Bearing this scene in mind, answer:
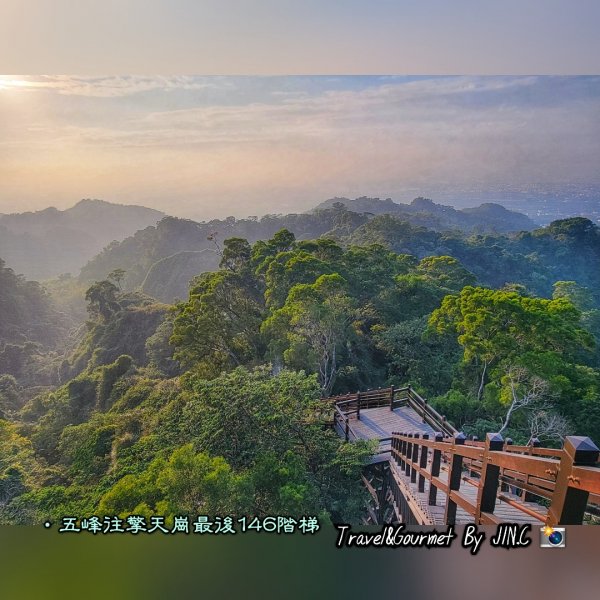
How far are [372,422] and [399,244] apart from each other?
2.16 m

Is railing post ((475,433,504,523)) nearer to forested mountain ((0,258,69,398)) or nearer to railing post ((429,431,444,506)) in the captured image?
railing post ((429,431,444,506))

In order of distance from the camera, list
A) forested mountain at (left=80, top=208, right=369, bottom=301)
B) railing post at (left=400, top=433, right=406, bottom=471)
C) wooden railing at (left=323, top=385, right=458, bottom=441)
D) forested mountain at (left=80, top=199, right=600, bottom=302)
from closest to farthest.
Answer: railing post at (left=400, top=433, right=406, bottom=471)
wooden railing at (left=323, top=385, right=458, bottom=441)
forested mountain at (left=80, top=199, right=600, bottom=302)
forested mountain at (left=80, top=208, right=369, bottom=301)

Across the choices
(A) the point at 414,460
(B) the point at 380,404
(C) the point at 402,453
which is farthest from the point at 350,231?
(A) the point at 414,460

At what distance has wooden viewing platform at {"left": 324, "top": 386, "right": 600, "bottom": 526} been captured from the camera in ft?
4.96

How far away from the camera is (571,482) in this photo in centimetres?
147

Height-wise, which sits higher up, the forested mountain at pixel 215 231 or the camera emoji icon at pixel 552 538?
the forested mountain at pixel 215 231

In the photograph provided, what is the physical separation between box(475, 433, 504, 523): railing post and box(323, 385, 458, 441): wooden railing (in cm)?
120

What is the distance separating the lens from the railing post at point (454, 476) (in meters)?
1.99

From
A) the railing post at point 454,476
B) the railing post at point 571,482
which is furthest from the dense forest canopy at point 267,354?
the railing post at point 571,482

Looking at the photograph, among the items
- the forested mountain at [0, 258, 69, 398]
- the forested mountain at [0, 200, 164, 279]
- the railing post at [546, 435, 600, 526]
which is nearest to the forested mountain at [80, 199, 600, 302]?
the forested mountain at [0, 200, 164, 279]

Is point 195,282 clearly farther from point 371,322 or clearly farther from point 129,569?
point 129,569

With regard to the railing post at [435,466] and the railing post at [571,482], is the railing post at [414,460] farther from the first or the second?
the railing post at [571,482]

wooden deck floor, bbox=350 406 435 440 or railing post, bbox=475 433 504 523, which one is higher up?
railing post, bbox=475 433 504 523

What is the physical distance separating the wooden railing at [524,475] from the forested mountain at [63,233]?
2.53 meters
